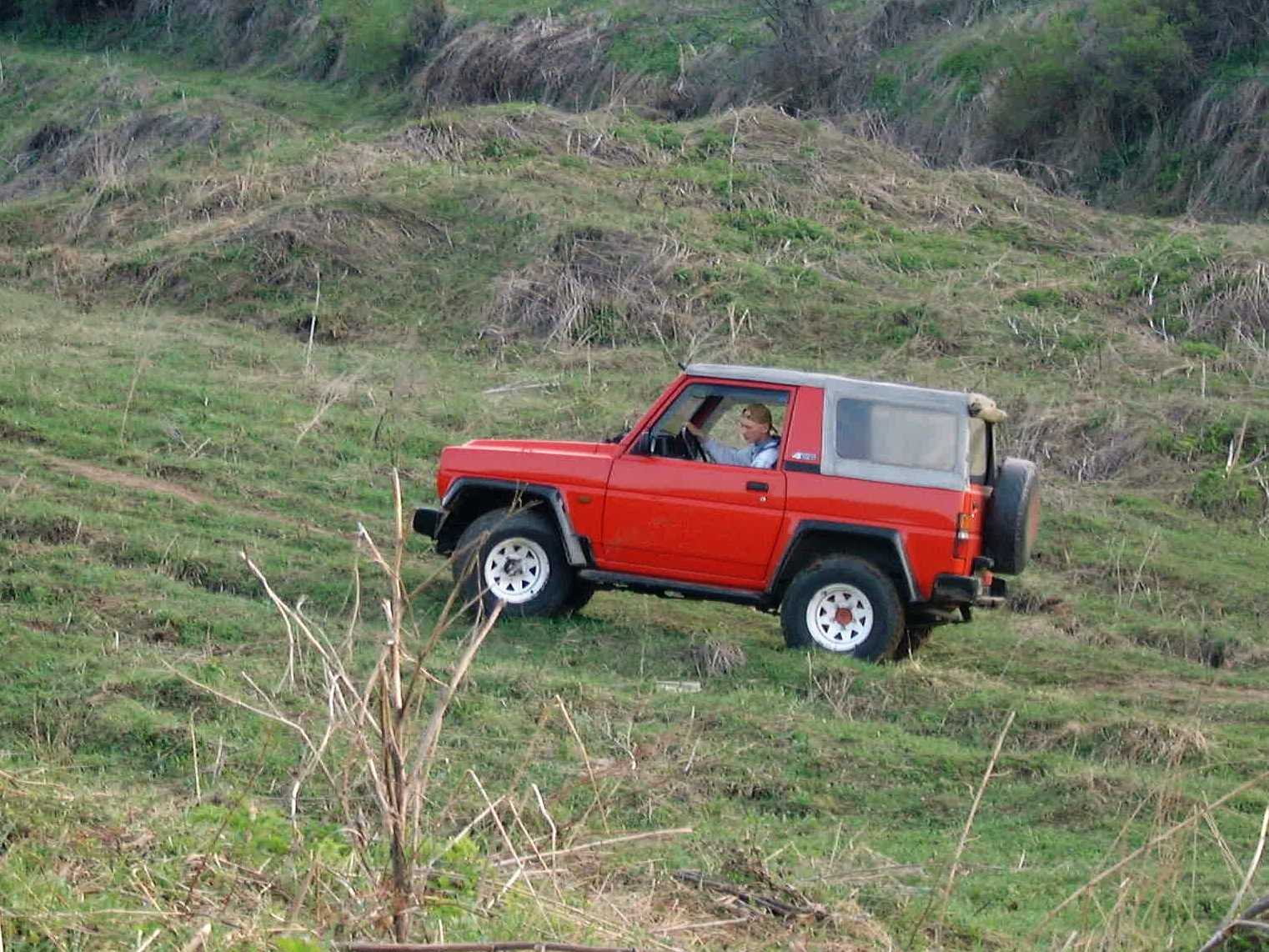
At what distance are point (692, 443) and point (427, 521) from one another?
1.78 m

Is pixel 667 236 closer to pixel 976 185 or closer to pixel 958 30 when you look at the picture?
pixel 976 185

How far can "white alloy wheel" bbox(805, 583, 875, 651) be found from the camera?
1004 cm

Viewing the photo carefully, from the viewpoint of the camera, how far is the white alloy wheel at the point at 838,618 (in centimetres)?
1004

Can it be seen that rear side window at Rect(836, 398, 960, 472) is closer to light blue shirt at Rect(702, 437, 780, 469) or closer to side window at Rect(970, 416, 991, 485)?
side window at Rect(970, 416, 991, 485)

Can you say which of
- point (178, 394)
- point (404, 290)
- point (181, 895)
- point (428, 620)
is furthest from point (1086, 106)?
point (181, 895)

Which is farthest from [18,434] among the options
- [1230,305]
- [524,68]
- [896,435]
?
[524,68]

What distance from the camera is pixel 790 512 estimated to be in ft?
33.0

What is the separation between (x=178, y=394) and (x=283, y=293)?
4871mm

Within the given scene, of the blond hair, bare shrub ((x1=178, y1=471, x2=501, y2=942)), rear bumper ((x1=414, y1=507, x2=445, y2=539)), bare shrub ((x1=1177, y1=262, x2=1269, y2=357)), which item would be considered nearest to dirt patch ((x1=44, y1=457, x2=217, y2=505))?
rear bumper ((x1=414, y1=507, x2=445, y2=539))

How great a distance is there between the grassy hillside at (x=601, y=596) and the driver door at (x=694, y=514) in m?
0.48

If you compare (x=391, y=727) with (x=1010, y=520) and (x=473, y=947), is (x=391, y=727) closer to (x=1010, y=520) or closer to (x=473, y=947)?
(x=473, y=947)

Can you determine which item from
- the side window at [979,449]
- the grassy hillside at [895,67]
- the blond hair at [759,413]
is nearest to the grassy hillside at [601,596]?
the side window at [979,449]

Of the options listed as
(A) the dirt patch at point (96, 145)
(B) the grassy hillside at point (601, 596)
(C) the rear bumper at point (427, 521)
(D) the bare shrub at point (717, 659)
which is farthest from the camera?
(A) the dirt patch at point (96, 145)

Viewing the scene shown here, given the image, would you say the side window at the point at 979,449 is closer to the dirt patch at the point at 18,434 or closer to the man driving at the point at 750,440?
the man driving at the point at 750,440
